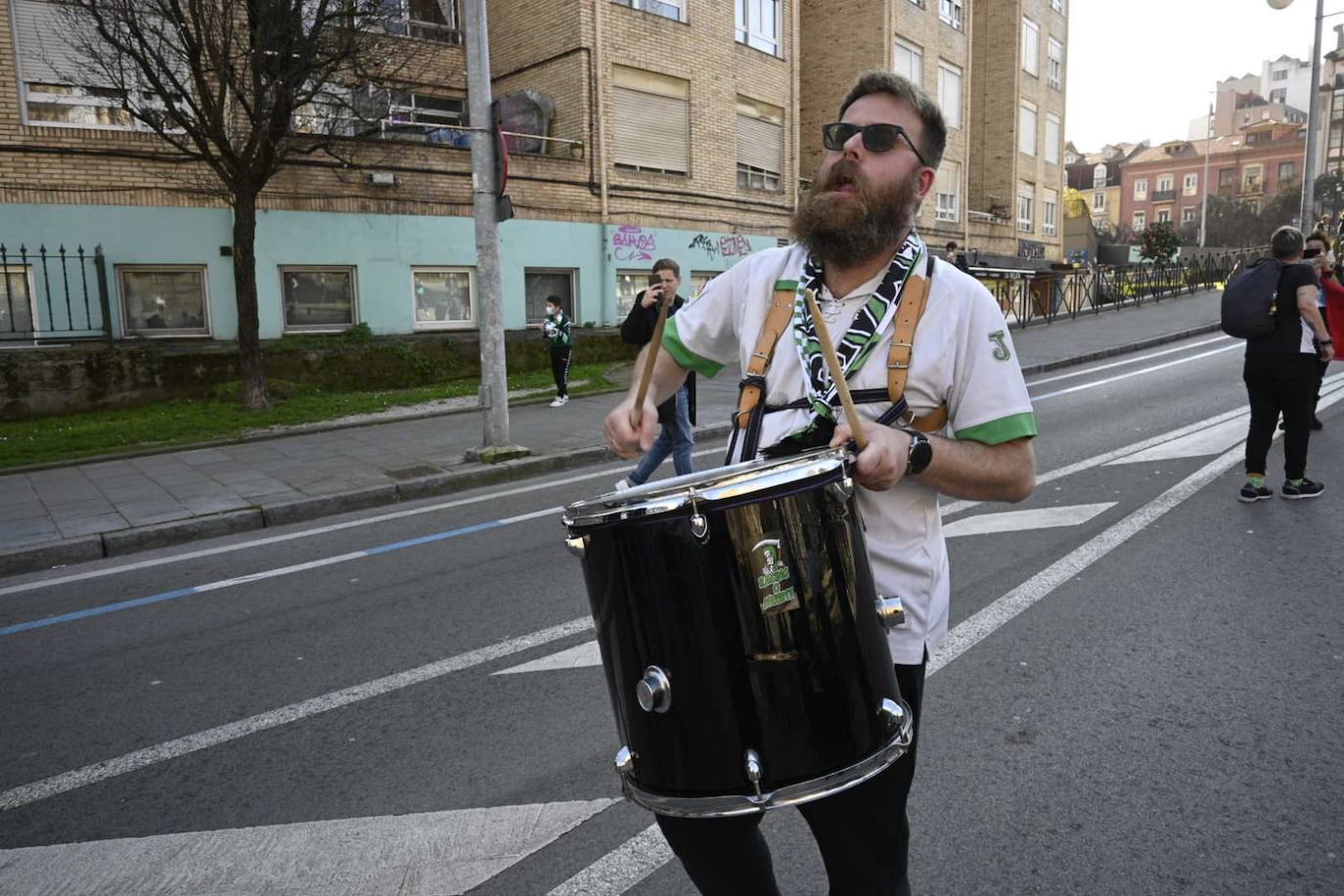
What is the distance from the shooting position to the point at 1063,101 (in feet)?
126

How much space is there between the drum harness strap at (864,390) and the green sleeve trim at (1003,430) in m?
0.09

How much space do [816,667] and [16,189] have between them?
603 inches

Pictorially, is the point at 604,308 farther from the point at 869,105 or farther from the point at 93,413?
the point at 869,105

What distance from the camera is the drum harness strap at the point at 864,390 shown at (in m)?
1.81

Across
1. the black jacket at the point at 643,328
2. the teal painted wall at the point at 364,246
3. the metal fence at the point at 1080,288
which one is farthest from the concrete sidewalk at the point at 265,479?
the metal fence at the point at 1080,288

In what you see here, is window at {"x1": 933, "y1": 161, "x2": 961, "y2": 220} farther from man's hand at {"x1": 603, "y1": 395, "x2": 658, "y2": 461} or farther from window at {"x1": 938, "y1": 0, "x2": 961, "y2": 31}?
man's hand at {"x1": 603, "y1": 395, "x2": 658, "y2": 461}

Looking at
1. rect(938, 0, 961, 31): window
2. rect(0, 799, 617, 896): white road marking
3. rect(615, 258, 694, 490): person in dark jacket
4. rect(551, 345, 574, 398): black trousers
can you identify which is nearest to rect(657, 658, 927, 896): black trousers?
rect(0, 799, 617, 896): white road marking

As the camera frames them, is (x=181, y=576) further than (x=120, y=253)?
No

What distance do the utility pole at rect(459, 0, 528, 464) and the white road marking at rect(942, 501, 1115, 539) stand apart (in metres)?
5.15

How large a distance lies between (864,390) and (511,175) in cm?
1673

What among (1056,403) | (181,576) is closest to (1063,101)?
(1056,403)

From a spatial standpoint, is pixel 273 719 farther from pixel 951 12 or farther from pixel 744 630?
pixel 951 12

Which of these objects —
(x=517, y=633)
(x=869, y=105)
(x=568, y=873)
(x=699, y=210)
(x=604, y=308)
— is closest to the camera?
(x=869, y=105)

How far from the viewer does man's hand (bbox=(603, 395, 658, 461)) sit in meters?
2.15
